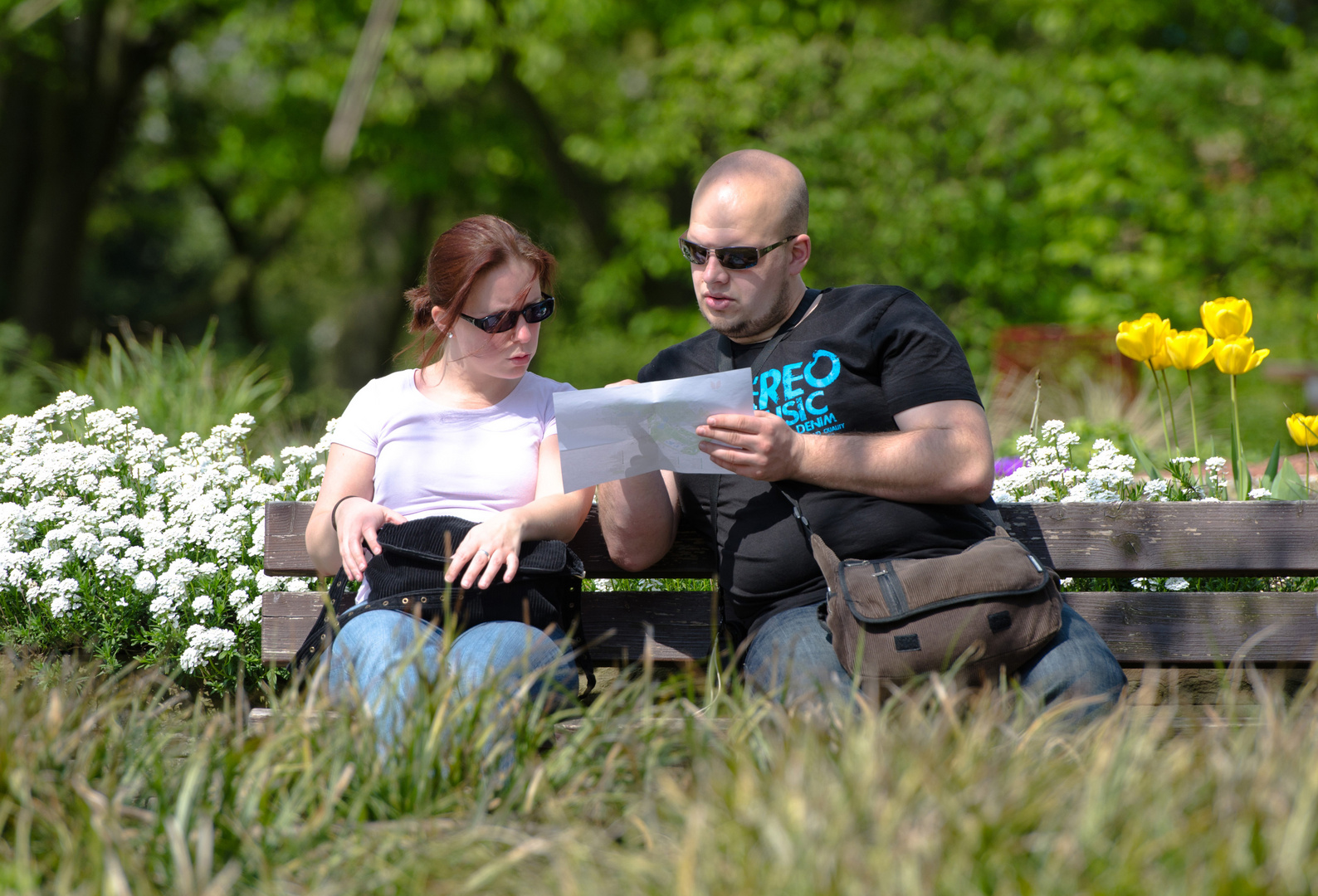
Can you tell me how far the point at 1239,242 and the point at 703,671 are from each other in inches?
316

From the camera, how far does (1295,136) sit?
9258 mm

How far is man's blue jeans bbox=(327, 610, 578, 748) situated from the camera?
7.43 feet

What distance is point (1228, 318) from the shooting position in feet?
10.9

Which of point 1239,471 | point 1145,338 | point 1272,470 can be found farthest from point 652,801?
point 1272,470

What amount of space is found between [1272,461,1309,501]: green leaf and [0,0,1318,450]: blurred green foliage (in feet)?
12.3

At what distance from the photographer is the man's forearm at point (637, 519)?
2812mm

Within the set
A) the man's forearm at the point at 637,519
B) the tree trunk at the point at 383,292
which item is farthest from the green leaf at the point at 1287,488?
the tree trunk at the point at 383,292

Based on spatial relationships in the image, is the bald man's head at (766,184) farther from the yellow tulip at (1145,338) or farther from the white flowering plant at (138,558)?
the white flowering plant at (138,558)

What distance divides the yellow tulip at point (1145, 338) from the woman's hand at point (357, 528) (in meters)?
2.15

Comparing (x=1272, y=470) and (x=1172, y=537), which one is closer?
(x=1172, y=537)

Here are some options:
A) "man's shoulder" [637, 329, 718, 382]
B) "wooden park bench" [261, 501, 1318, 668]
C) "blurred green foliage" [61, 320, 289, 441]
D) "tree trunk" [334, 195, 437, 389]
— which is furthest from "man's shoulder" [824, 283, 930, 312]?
Result: "tree trunk" [334, 195, 437, 389]

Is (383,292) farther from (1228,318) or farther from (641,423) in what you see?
(641,423)

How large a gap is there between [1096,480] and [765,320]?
1.36m

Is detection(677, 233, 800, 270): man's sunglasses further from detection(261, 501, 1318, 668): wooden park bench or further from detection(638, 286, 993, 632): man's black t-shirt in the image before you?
detection(261, 501, 1318, 668): wooden park bench
